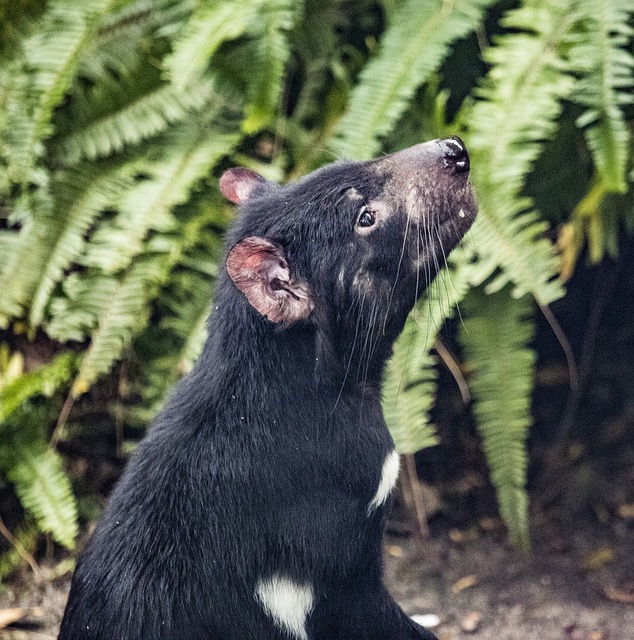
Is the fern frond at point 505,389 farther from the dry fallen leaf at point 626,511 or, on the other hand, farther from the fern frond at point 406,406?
the dry fallen leaf at point 626,511

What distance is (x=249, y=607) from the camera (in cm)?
224

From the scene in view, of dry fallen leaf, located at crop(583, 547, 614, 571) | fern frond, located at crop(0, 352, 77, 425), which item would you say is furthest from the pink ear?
dry fallen leaf, located at crop(583, 547, 614, 571)

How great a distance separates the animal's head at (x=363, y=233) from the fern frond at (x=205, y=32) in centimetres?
69

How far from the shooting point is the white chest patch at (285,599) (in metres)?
2.25

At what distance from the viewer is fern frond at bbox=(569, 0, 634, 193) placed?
9.58 feet

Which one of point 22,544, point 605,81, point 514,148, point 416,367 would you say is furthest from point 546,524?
point 22,544

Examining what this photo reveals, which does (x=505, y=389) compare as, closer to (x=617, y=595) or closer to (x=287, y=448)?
(x=617, y=595)

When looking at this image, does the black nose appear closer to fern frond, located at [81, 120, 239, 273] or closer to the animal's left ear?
the animal's left ear

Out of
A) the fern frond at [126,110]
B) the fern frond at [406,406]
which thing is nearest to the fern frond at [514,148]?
the fern frond at [406,406]

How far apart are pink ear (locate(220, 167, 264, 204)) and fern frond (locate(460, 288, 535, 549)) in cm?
105

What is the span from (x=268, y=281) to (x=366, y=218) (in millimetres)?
335

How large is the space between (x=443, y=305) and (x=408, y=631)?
3.53 ft

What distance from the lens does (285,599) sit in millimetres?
2268

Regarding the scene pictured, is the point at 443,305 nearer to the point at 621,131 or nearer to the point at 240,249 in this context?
the point at 621,131
